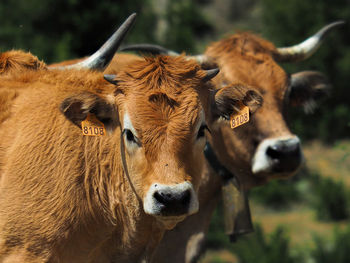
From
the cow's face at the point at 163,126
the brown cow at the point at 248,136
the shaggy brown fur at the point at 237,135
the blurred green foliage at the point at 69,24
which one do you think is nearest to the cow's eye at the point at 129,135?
the cow's face at the point at 163,126

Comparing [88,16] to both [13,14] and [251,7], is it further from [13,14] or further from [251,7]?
[251,7]

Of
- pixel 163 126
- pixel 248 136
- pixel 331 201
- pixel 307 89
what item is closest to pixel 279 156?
pixel 248 136

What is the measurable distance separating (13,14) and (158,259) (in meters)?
9.17

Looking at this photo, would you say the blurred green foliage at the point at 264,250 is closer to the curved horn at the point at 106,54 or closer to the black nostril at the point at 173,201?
the curved horn at the point at 106,54

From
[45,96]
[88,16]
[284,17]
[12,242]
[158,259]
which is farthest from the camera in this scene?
[284,17]

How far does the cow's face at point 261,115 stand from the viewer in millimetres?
6750

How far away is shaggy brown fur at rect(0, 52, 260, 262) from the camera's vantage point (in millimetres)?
4875

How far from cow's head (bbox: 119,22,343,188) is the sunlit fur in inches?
61.0

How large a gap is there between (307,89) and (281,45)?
7464mm

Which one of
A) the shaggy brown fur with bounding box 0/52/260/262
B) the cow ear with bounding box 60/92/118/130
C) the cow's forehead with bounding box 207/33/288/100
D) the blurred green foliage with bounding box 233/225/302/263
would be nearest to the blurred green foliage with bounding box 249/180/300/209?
the blurred green foliage with bounding box 233/225/302/263

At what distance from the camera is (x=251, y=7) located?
22328 mm

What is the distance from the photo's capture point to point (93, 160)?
5465mm

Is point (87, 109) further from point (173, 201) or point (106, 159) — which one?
point (173, 201)

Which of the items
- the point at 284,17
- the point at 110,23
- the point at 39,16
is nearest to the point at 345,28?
the point at 284,17
